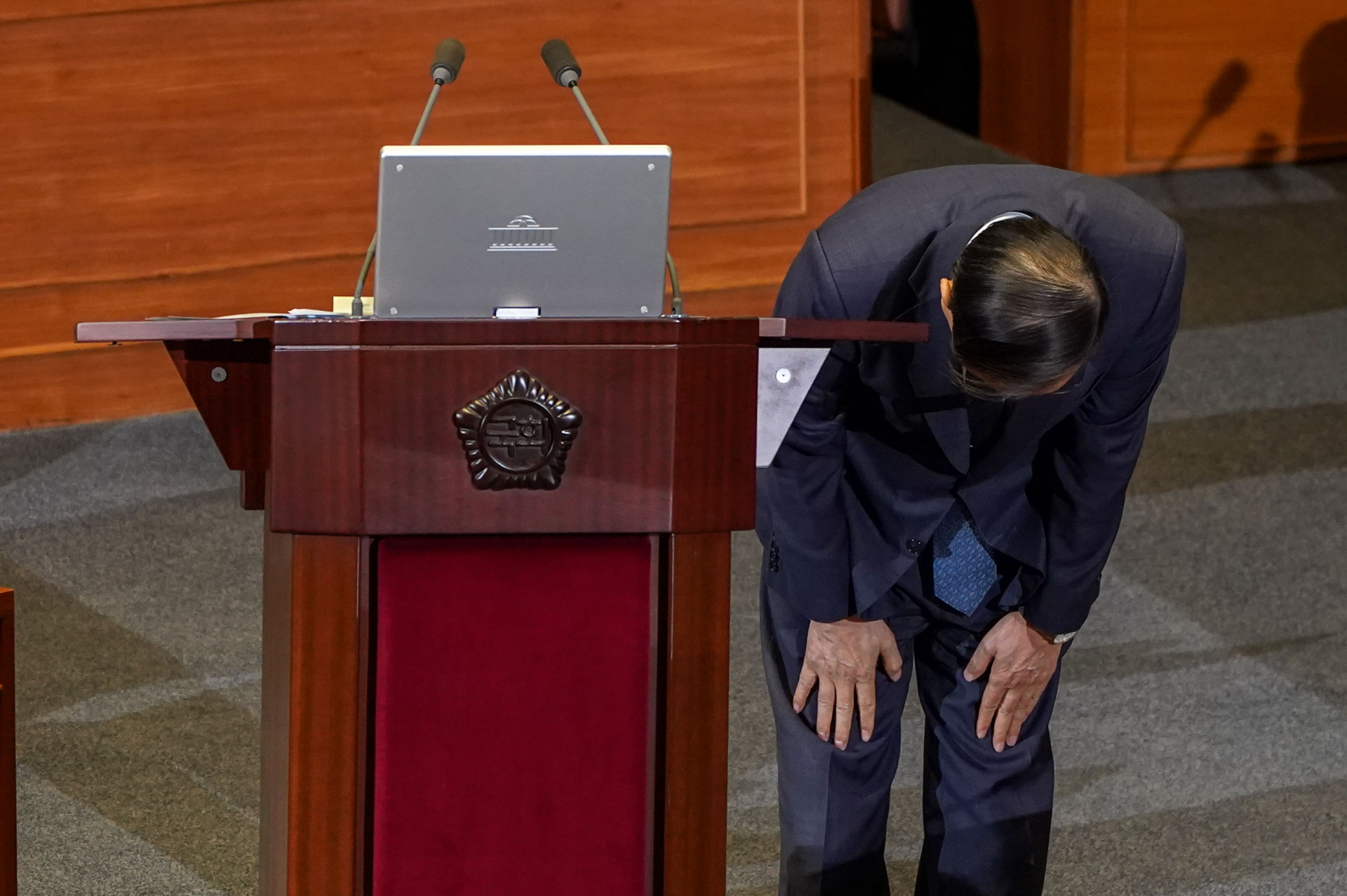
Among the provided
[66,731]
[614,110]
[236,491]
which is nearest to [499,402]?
[66,731]

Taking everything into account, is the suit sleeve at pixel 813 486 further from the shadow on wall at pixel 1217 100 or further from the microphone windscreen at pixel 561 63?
the shadow on wall at pixel 1217 100

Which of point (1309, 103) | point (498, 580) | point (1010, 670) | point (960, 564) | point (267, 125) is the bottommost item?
point (1010, 670)

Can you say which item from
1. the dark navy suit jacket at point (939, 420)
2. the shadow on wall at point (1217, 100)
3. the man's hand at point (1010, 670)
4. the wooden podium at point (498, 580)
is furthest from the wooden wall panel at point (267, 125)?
the wooden podium at point (498, 580)

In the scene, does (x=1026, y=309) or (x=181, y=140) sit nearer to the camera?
(x=1026, y=309)

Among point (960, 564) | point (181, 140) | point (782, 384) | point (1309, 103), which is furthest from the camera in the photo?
point (1309, 103)

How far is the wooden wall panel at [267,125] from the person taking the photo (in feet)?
11.9

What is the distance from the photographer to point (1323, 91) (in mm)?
5797

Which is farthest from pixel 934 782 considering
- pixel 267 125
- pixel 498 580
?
pixel 267 125

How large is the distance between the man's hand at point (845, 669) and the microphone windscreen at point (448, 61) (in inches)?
26.7

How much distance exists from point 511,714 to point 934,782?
80cm

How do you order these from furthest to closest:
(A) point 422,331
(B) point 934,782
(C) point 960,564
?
1. (B) point 934,782
2. (C) point 960,564
3. (A) point 422,331

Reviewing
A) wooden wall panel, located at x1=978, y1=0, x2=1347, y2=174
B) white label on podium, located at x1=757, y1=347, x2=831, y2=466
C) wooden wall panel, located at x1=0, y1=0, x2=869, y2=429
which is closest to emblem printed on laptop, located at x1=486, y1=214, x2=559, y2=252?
white label on podium, located at x1=757, y1=347, x2=831, y2=466

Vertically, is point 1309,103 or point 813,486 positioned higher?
point 1309,103

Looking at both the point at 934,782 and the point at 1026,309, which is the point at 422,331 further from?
the point at 934,782
